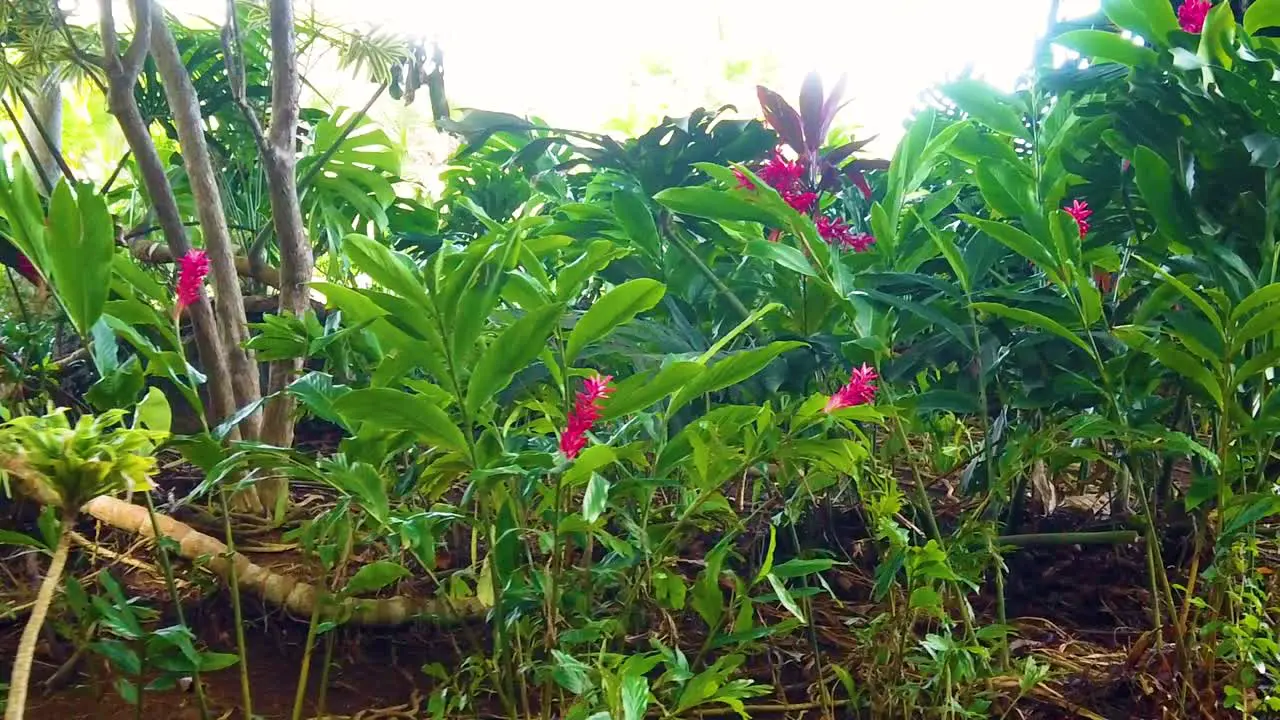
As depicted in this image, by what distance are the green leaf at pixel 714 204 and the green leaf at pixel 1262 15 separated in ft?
1.49

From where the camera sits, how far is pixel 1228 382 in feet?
2.11

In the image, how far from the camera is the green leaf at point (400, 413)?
1.60 feet

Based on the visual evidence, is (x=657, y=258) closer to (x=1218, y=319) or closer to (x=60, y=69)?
(x=1218, y=319)

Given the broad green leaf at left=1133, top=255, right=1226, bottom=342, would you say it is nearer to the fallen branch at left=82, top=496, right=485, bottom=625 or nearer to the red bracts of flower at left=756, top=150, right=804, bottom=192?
the red bracts of flower at left=756, top=150, right=804, bottom=192

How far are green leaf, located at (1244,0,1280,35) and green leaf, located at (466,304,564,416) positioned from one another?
676 mm

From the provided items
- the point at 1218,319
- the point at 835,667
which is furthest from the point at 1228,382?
the point at 835,667

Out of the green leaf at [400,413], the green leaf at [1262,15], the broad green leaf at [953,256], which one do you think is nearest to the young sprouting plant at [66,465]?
the green leaf at [400,413]

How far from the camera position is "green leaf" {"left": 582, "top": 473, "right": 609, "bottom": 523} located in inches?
19.7

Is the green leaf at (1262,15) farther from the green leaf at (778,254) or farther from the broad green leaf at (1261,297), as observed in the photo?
the green leaf at (778,254)

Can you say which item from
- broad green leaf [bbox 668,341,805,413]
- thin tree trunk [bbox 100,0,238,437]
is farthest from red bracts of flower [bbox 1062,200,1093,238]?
thin tree trunk [bbox 100,0,238,437]

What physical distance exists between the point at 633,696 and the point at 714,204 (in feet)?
1.25

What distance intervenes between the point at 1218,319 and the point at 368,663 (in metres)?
0.78

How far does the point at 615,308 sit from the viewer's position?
567mm

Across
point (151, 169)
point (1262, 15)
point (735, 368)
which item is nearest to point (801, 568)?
point (735, 368)
